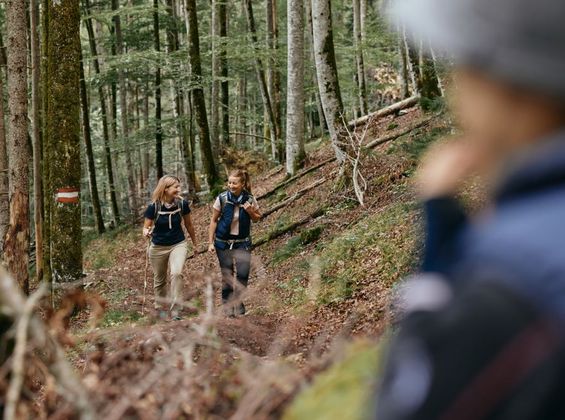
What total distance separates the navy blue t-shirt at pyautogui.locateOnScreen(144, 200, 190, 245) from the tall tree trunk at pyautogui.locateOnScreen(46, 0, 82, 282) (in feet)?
6.51

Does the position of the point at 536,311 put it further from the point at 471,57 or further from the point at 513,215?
the point at 471,57

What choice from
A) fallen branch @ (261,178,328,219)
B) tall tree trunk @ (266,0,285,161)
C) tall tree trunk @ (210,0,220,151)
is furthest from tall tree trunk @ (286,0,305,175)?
tall tree trunk @ (210,0,220,151)

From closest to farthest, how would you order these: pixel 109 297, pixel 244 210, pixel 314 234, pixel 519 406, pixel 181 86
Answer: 1. pixel 519 406
2. pixel 244 210
3. pixel 314 234
4. pixel 109 297
5. pixel 181 86

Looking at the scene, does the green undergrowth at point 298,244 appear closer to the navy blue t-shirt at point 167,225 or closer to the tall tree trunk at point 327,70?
the tall tree trunk at point 327,70

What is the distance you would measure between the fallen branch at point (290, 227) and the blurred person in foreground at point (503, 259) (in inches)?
475

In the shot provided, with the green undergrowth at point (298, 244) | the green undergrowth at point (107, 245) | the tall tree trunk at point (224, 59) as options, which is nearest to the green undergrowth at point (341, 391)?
the green undergrowth at point (298, 244)

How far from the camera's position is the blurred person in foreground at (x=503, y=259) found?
0.97 meters

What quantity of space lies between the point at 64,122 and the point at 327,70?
5.54 metres

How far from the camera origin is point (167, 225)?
382 inches

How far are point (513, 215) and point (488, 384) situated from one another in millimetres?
268

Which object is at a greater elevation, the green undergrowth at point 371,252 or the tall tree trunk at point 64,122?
the tall tree trunk at point 64,122

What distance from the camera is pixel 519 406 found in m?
0.97

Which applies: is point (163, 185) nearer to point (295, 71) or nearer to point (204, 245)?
point (204, 245)

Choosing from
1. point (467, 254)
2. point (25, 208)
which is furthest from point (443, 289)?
point (25, 208)
